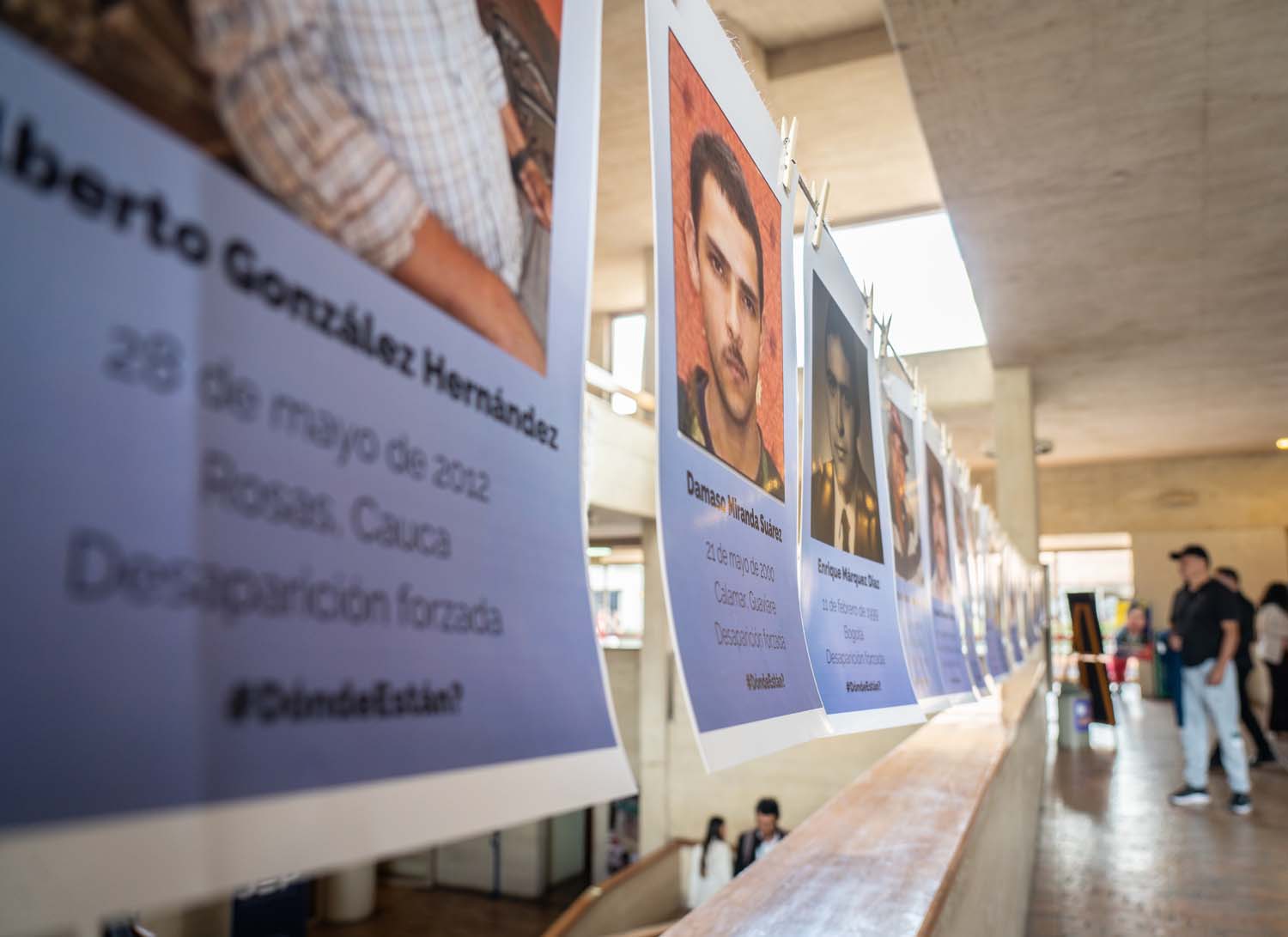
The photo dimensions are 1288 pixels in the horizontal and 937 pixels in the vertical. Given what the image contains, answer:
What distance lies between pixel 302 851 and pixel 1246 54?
548cm

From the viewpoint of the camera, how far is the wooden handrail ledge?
1.46 metres

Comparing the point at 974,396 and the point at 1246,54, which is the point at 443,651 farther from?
the point at 974,396

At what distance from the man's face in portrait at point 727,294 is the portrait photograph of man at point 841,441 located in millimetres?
340

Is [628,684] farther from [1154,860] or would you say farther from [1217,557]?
[1217,557]

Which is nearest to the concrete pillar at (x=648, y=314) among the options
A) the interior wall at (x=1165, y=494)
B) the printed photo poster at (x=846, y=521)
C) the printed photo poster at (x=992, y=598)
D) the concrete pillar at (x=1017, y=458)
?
the concrete pillar at (x=1017, y=458)

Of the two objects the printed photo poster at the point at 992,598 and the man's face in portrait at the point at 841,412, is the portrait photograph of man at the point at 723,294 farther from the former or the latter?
the printed photo poster at the point at 992,598

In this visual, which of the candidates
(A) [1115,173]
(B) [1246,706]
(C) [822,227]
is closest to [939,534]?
(C) [822,227]

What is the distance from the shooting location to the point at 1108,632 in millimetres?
19156

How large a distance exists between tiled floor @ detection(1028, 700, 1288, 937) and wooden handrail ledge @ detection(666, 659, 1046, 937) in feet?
4.55

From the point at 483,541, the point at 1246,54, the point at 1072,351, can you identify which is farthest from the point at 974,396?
the point at 483,541

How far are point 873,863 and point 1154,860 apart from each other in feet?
14.2

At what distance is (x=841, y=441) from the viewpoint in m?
1.84

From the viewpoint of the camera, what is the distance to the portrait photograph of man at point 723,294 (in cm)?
115

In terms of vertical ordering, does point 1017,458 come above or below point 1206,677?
above
